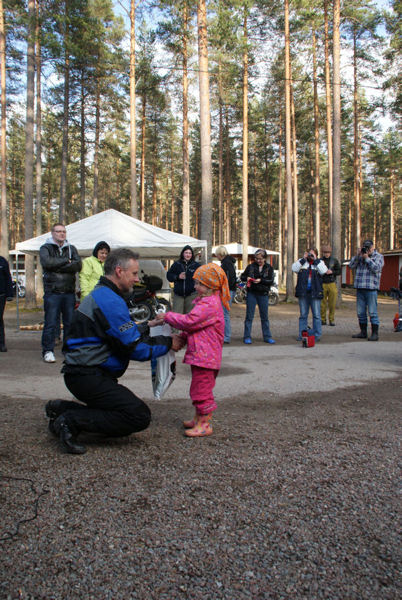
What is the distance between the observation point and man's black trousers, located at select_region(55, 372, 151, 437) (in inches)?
124

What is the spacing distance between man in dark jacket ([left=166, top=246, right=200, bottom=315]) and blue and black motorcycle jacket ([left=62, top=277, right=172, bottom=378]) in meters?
5.23

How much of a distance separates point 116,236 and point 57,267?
3.52m

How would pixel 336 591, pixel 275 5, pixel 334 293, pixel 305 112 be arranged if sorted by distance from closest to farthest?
pixel 336 591, pixel 334 293, pixel 275 5, pixel 305 112

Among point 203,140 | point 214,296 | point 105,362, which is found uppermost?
point 203,140

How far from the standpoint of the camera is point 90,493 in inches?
100

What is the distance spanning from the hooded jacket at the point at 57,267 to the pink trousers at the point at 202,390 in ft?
13.8

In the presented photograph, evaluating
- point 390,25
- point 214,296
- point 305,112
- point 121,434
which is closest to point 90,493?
point 121,434

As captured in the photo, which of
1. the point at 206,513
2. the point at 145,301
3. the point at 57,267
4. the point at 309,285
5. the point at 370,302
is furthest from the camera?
the point at 145,301

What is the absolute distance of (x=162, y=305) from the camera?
1083 centimetres

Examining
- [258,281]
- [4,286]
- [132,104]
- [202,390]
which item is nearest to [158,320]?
[202,390]

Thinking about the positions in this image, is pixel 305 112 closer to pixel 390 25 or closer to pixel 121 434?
pixel 390 25

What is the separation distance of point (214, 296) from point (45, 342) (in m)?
4.32

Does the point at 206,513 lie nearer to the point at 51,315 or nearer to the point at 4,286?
the point at 51,315

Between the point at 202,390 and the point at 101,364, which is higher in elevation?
the point at 101,364
